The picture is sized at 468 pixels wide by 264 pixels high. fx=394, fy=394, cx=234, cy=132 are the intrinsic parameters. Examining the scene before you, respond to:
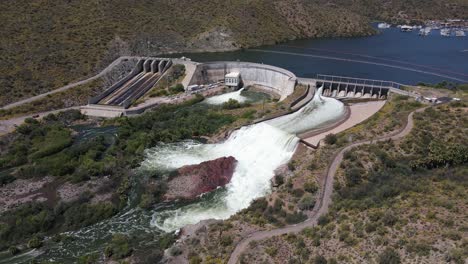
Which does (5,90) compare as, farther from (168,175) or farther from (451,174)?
(451,174)

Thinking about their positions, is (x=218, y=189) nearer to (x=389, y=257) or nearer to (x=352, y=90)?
(x=389, y=257)

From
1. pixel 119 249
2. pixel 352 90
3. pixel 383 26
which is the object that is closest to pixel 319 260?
pixel 119 249

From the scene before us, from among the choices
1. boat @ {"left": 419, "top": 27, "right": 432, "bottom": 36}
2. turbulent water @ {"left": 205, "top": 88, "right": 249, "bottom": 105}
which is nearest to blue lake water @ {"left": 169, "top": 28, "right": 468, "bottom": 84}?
boat @ {"left": 419, "top": 27, "right": 432, "bottom": 36}

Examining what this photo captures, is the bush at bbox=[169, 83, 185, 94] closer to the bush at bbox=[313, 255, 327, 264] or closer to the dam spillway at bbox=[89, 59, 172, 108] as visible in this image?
the dam spillway at bbox=[89, 59, 172, 108]

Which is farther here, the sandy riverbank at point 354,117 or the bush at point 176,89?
the bush at point 176,89

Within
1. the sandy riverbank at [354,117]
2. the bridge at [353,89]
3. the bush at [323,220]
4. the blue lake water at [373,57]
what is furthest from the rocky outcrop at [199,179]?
the blue lake water at [373,57]

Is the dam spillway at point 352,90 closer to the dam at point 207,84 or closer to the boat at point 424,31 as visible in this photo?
the dam at point 207,84
